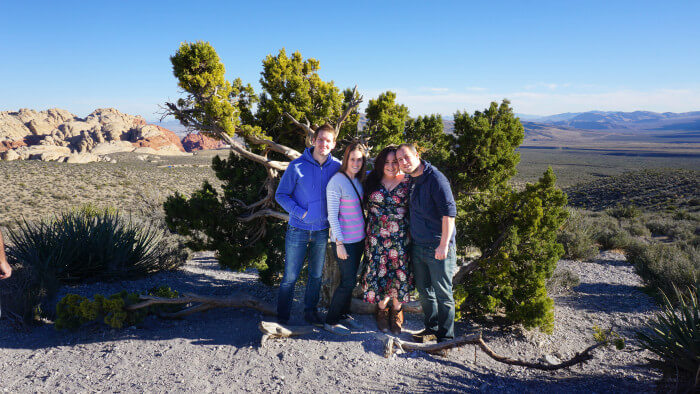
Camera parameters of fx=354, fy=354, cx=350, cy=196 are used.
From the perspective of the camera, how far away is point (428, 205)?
3.18 m

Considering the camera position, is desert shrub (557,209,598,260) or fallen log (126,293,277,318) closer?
fallen log (126,293,277,318)

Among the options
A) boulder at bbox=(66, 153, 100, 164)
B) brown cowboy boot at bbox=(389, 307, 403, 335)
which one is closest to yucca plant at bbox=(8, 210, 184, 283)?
brown cowboy boot at bbox=(389, 307, 403, 335)

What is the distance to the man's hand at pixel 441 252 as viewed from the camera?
123 inches

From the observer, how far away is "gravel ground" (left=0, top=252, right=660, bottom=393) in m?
2.87

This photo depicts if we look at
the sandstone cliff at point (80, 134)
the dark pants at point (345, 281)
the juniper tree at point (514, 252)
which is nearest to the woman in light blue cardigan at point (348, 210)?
the dark pants at point (345, 281)

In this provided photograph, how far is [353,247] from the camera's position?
11.4ft

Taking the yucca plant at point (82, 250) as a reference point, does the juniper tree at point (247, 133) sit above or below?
above

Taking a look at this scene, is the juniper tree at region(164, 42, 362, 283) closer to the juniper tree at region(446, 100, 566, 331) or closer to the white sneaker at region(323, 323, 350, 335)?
the white sneaker at region(323, 323, 350, 335)

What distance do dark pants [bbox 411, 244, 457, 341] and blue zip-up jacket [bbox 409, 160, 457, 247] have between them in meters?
0.13

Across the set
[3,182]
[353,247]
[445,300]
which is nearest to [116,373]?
[353,247]

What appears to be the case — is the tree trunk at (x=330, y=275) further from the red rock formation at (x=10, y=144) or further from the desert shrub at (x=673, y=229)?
Answer: the red rock formation at (x=10, y=144)

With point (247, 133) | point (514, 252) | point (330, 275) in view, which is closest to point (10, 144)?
point (247, 133)

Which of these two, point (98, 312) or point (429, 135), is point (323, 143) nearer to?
point (98, 312)

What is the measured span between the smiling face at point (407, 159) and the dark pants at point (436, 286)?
739 millimetres
